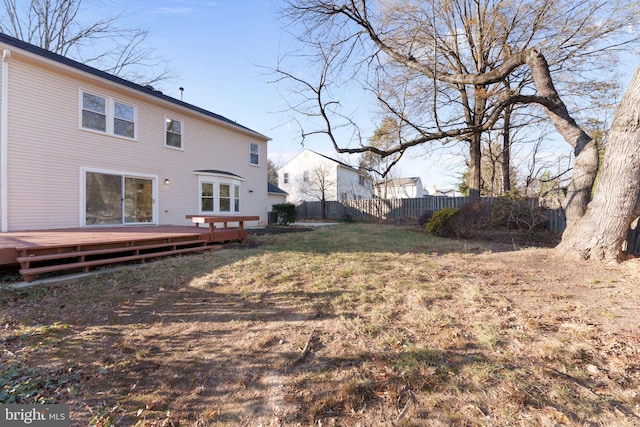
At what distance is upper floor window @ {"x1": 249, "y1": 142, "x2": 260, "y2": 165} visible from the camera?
1323 centimetres

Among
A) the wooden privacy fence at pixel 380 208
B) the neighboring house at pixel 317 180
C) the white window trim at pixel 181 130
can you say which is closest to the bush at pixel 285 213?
the white window trim at pixel 181 130

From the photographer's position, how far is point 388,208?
59.2 feet

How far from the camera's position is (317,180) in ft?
82.8

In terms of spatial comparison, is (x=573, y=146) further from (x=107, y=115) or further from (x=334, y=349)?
(x=107, y=115)

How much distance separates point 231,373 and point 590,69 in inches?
566

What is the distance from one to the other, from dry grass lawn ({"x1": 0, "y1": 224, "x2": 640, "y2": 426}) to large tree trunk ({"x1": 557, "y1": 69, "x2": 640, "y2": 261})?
42 centimetres

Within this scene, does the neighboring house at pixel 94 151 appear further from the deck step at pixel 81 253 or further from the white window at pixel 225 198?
the deck step at pixel 81 253

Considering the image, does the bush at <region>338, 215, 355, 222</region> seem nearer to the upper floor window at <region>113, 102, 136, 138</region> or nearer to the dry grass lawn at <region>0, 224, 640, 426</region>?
the upper floor window at <region>113, 102, 136, 138</region>

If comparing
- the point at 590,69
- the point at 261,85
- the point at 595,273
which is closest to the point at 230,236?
the point at 261,85

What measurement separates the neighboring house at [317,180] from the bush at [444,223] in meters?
14.5

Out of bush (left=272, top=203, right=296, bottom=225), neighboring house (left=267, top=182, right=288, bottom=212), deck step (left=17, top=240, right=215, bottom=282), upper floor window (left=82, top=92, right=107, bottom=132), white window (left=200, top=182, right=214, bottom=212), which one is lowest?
deck step (left=17, top=240, right=215, bottom=282)

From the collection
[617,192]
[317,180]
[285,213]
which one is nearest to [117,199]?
[285,213]

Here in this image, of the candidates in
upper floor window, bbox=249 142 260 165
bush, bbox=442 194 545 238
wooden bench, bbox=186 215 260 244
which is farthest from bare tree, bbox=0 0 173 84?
bush, bbox=442 194 545 238

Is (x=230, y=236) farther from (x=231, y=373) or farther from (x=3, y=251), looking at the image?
(x=231, y=373)
